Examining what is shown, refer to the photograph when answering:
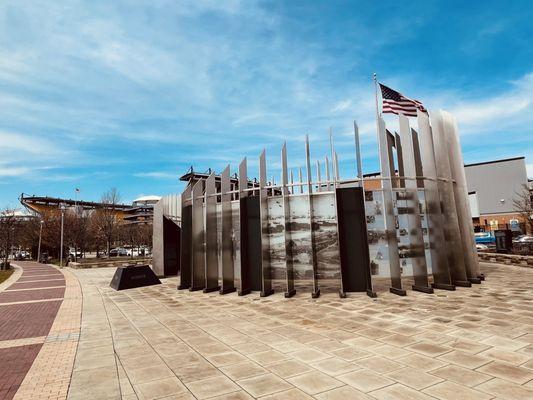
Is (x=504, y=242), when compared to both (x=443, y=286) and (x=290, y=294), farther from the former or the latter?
(x=290, y=294)

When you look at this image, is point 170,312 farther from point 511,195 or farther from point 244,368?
point 511,195

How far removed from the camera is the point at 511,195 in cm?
5538

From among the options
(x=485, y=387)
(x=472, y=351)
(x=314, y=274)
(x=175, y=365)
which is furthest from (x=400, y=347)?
(x=314, y=274)

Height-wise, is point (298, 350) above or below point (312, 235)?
below

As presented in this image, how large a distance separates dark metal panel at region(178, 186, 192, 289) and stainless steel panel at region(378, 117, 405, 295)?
9.59 metres

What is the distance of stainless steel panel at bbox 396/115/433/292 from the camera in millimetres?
12203

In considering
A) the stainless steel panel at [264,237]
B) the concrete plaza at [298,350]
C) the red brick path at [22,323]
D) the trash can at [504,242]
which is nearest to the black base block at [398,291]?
the concrete plaza at [298,350]

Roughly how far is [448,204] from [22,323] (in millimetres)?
15813

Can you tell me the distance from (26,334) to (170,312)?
3.90m

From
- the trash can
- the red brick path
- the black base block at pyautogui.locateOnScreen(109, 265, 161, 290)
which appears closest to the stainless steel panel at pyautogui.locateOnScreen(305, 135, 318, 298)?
the red brick path

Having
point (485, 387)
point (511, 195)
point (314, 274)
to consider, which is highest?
point (511, 195)

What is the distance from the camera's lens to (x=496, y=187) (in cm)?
5731

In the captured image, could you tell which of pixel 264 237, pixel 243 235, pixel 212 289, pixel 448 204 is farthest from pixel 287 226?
pixel 448 204

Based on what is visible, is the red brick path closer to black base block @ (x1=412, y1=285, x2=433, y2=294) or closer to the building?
black base block @ (x1=412, y1=285, x2=433, y2=294)
